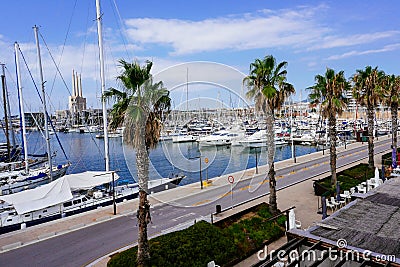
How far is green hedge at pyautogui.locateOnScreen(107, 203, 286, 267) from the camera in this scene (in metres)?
12.5

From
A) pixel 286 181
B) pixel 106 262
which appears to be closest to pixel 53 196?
pixel 106 262

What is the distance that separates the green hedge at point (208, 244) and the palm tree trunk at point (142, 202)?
0.56 metres

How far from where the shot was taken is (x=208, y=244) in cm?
1365

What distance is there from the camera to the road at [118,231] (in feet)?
48.0

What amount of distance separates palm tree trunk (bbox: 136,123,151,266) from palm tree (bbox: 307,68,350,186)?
Result: 1678cm

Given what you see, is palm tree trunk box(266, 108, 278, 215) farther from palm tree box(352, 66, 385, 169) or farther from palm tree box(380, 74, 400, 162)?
palm tree box(380, 74, 400, 162)

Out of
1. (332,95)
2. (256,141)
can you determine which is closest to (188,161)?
(256,141)

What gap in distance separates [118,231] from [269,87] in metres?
12.4

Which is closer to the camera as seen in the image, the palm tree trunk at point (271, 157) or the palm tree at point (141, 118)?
the palm tree at point (141, 118)

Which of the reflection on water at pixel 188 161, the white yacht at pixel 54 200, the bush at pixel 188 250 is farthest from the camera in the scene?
the reflection on water at pixel 188 161

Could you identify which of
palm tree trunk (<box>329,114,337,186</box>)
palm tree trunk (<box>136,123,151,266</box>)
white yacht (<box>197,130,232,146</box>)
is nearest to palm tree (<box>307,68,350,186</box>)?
palm tree trunk (<box>329,114,337,186</box>)

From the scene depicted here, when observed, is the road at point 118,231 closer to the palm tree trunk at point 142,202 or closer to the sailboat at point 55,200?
the sailboat at point 55,200

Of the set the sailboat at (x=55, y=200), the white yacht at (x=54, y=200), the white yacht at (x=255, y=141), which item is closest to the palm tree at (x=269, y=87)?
the sailboat at (x=55, y=200)

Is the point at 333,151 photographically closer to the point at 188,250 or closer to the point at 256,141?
the point at 188,250
